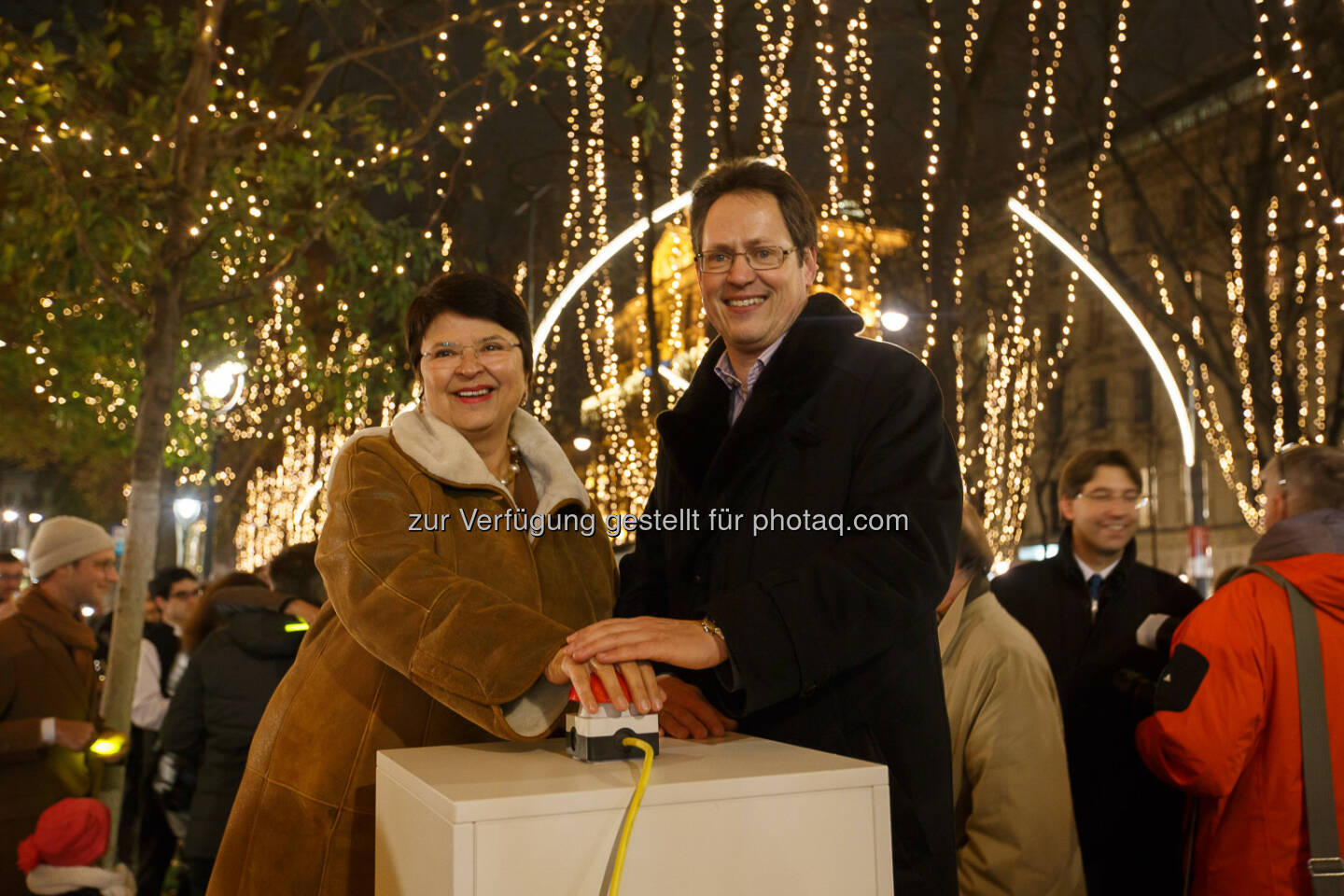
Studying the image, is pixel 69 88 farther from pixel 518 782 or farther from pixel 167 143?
pixel 518 782

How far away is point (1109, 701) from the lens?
474 centimetres

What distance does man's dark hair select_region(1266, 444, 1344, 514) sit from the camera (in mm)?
4059

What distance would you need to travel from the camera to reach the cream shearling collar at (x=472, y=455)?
295 cm

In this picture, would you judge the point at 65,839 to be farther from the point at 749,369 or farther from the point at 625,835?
the point at 625,835

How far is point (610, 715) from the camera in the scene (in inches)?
83.3

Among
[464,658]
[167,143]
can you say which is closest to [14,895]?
[464,658]

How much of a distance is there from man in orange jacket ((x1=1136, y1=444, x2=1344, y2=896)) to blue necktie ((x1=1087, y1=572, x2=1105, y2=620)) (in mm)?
1305

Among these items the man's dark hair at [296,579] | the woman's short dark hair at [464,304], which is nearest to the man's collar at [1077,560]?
the woman's short dark hair at [464,304]

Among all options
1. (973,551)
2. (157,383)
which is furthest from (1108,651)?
(157,383)

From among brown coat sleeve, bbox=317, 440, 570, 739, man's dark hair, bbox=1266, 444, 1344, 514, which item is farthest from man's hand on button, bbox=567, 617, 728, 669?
man's dark hair, bbox=1266, 444, 1344, 514

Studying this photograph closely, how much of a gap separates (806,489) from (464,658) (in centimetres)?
84

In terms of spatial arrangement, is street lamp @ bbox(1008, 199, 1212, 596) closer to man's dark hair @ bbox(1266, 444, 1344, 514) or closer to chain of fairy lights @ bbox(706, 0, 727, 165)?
chain of fairy lights @ bbox(706, 0, 727, 165)

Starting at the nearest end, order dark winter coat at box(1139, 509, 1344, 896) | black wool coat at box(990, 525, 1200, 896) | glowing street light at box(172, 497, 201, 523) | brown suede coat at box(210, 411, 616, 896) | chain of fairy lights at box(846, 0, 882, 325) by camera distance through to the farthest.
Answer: brown suede coat at box(210, 411, 616, 896)
dark winter coat at box(1139, 509, 1344, 896)
black wool coat at box(990, 525, 1200, 896)
chain of fairy lights at box(846, 0, 882, 325)
glowing street light at box(172, 497, 201, 523)

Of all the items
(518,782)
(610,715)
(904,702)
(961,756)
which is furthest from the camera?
(961,756)
